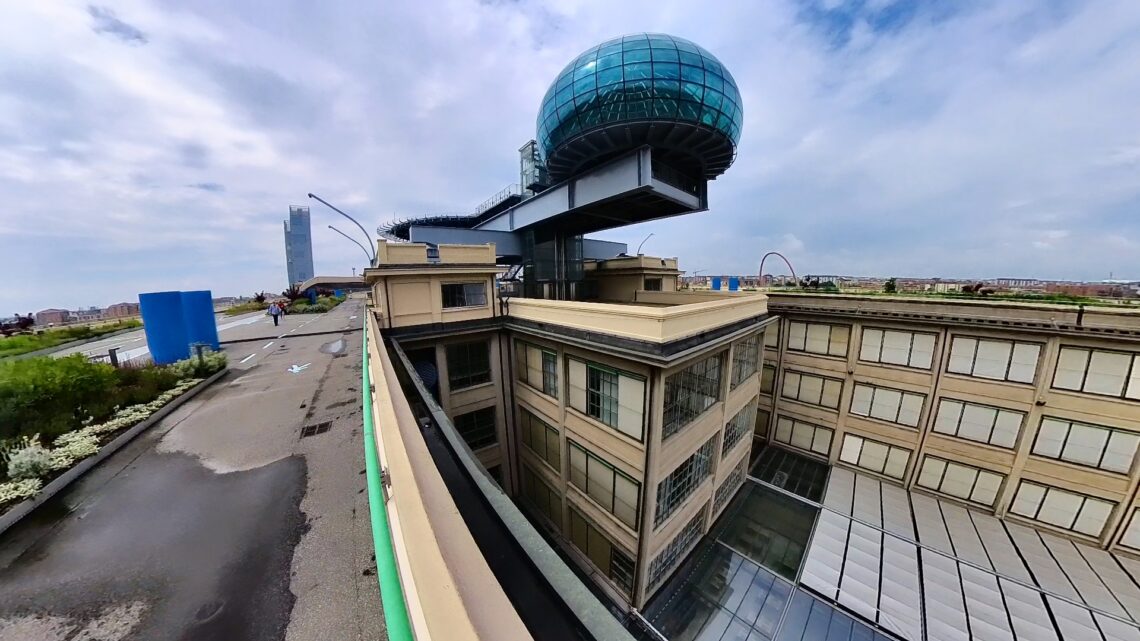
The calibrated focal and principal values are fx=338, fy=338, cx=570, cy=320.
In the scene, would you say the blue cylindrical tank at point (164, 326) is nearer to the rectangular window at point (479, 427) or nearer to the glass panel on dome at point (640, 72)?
the rectangular window at point (479, 427)

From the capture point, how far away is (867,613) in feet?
37.6

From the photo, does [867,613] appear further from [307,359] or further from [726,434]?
[307,359]

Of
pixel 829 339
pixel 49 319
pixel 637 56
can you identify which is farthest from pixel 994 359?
pixel 49 319

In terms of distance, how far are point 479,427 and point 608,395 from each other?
785 cm

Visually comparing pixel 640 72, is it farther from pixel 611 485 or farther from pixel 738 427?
pixel 611 485

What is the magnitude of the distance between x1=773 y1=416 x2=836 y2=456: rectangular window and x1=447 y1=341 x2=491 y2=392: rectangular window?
18.5 metres

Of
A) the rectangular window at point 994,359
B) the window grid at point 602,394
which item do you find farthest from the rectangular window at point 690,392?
the rectangular window at point 994,359

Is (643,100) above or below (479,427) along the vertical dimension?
above

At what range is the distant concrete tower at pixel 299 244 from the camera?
13038 cm

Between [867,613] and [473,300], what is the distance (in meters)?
18.9

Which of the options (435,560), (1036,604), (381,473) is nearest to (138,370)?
(381,473)

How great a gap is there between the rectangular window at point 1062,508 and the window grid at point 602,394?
1987cm

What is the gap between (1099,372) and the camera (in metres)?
13.8

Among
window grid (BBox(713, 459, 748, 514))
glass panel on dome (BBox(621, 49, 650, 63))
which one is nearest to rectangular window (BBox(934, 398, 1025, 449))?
window grid (BBox(713, 459, 748, 514))
